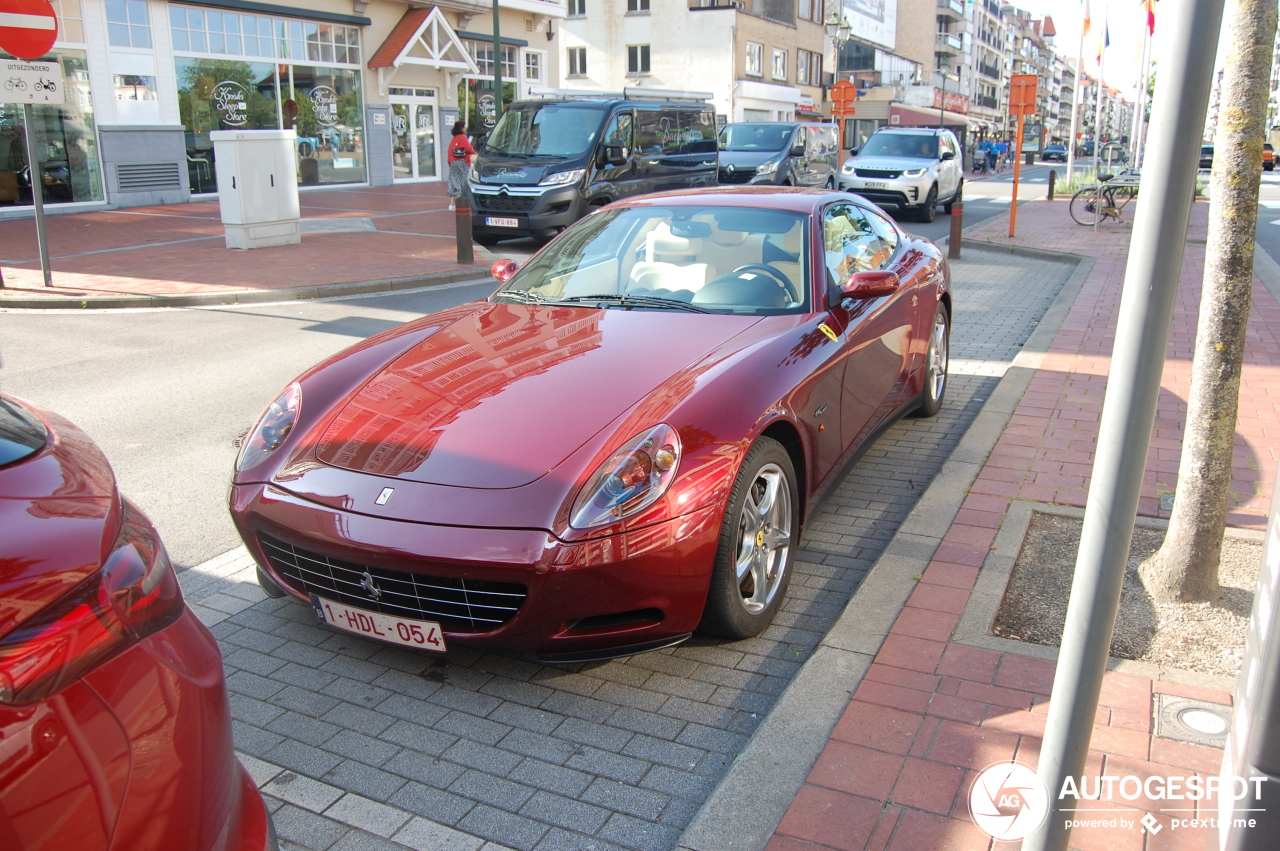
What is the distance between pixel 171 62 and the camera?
20.9 m

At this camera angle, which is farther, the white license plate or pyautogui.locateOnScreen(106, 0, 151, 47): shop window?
pyautogui.locateOnScreen(106, 0, 151, 47): shop window

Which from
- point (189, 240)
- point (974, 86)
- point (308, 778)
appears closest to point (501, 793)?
point (308, 778)

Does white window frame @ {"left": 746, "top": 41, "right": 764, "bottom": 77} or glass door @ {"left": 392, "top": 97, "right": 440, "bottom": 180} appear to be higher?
white window frame @ {"left": 746, "top": 41, "right": 764, "bottom": 77}

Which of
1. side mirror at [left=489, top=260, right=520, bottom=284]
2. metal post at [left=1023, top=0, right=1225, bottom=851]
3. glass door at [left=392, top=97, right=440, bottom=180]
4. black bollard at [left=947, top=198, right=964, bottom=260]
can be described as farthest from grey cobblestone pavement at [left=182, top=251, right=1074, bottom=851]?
glass door at [left=392, top=97, right=440, bottom=180]

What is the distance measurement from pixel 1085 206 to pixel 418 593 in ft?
67.6

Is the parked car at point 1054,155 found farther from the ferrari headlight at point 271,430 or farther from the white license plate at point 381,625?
the white license plate at point 381,625

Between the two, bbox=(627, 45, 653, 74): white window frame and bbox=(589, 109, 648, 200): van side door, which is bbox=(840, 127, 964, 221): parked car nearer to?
bbox=(589, 109, 648, 200): van side door

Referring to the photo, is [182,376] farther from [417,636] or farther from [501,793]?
[501,793]

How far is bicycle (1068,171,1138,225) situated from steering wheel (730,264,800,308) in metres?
17.1

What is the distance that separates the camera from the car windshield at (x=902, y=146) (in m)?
21.0

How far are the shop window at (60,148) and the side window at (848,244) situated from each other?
1782cm

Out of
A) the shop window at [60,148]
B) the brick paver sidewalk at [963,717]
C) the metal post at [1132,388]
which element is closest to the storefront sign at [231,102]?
the shop window at [60,148]

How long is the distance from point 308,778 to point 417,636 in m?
0.50

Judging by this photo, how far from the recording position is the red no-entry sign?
908 centimetres
